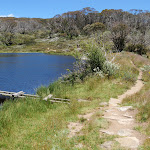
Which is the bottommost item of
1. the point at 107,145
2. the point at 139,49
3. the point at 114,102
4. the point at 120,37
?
the point at 107,145

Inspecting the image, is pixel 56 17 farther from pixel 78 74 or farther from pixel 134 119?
pixel 134 119

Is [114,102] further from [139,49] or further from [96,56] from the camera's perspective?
[139,49]

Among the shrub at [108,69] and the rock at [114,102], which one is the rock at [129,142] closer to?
the rock at [114,102]

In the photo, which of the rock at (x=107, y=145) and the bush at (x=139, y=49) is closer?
the rock at (x=107, y=145)

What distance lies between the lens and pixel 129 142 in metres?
4.55

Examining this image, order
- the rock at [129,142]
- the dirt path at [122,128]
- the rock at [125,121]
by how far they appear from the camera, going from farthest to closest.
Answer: the rock at [125,121] < the dirt path at [122,128] < the rock at [129,142]

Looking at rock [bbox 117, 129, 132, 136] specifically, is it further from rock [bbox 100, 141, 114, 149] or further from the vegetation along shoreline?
rock [bbox 100, 141, 114, 149]

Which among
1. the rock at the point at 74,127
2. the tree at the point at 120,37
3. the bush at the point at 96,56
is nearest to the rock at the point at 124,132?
the rock at the point at 74,127

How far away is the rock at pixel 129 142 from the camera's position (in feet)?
14.3

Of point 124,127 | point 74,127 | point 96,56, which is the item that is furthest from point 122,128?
point 96,56

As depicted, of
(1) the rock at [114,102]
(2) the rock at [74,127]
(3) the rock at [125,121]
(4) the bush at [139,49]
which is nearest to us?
(2) the rock at [74,127]

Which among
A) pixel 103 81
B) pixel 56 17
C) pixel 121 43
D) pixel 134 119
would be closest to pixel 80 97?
pixel 103 81

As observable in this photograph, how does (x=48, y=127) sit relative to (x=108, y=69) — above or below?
below

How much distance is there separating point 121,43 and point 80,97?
29429 millimetres
